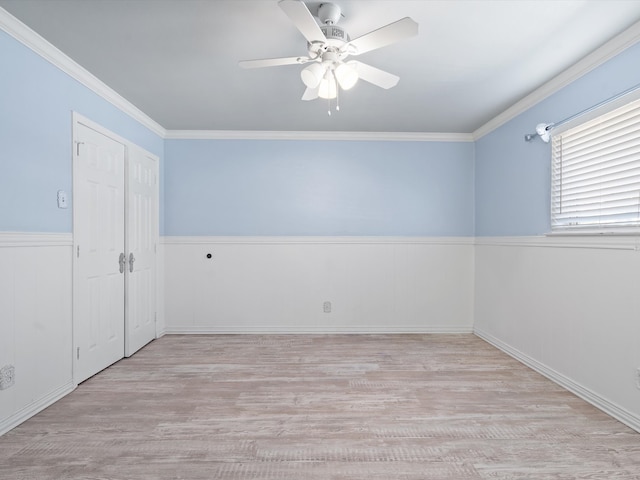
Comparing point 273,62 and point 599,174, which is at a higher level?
point 273,62

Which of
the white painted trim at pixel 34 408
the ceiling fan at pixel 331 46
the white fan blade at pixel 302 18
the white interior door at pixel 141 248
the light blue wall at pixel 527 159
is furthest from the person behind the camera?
the white interior door at pixel 141 248

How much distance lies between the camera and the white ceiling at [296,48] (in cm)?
202

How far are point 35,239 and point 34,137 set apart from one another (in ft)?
2.15

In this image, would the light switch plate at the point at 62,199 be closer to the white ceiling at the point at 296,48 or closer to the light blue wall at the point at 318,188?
the white ceiling at the point at 296,48

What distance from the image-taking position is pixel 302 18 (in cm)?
177

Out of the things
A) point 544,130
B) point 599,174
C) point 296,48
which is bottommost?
point 599,174

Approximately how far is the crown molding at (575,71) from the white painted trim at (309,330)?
2.40 meters

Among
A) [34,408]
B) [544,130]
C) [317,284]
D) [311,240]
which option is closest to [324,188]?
[311,240]

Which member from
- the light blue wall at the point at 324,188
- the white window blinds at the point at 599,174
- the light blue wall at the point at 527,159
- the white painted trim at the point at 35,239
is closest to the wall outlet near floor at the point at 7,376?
the white painted trim at the point at 35,239

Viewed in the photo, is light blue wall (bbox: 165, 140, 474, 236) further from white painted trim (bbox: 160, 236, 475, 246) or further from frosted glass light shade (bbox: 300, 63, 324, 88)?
frosted glass light shade (bbox: 300, 63, 324, 88)

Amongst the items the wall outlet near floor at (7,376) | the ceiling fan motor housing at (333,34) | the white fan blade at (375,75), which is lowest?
the wall outlet near floor at (7,376)

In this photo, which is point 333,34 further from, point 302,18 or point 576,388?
point 576,388

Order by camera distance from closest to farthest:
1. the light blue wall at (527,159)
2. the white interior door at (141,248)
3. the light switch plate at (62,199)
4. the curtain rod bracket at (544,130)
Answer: the light blue wall at (527,159) → the light switch plate at (62,199) → the curtain rod bracket at (544,130) → the white interior door at (141,248)

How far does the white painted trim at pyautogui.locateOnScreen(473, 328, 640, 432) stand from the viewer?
2.23 meters
